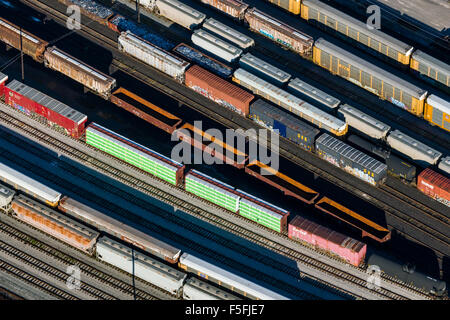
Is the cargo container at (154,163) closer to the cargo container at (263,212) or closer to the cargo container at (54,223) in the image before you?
the cargo container at (263,212)

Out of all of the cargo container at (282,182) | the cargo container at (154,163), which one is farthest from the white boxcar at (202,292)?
the cargo container at (282,182)

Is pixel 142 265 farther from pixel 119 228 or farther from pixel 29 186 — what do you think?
pixel 29 186

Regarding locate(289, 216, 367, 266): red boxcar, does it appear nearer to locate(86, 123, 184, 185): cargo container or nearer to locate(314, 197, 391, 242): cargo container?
locate(314, 197, 391, 242): cargo container

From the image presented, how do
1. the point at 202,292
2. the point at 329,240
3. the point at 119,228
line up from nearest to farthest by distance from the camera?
the point at 202,292 < the point at 329,240 < the point at 119,228

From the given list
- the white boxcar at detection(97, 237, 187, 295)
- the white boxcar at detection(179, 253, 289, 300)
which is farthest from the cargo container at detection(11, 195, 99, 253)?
the white boxcar at detection(179, 253, 289, 300)

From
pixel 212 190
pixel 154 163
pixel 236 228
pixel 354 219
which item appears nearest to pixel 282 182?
pixel 236 228

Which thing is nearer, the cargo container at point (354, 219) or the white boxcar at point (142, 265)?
the white boxcar at point (142, 265)
